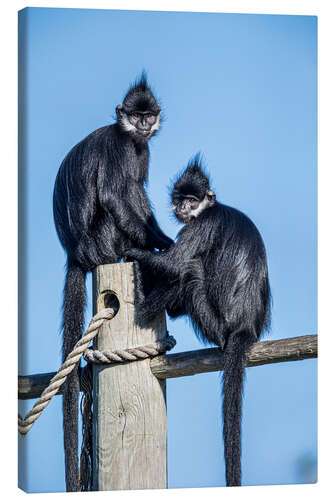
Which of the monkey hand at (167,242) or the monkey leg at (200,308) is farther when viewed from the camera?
the monkey hand at (167,242)

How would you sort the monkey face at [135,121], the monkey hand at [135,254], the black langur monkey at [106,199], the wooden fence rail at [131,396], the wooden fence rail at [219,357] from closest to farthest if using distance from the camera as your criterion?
1. the wooden fence rail at [219,357]
2. the wooden fence rail at [131,396]
3. the monkey hand at [135,254]
4. the black langur monkey at [106,199]
5. the monkey face at [135,121]

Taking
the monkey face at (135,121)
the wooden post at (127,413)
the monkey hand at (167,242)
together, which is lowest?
the wooden post at (127,413)

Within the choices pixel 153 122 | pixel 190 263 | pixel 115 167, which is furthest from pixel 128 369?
pixel 153 122

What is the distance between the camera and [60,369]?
452 centimetres

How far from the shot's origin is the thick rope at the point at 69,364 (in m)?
4.41

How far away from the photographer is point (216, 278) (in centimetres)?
450

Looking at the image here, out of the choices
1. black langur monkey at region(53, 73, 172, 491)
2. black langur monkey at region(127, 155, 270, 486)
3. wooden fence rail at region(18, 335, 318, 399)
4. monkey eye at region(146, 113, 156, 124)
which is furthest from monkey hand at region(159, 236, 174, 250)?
wooden fence rail at region(18, 335, 318, 399)

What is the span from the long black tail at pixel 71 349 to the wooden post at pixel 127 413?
16cm

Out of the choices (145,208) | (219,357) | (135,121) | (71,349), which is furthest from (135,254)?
(135,121)

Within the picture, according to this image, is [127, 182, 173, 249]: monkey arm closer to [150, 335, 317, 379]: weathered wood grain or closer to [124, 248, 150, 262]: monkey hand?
[124, 248, 150, 262]: monkey hand

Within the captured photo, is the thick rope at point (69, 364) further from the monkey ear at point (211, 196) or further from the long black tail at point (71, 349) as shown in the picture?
the monkey ear at point (211, 196)

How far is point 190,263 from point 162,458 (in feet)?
3.39

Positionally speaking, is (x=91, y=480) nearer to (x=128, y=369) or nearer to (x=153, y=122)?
(x=128, y=369)

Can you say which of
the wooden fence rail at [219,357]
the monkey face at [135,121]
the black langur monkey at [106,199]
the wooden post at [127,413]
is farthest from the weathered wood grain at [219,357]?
the monkey face at [135,121]
